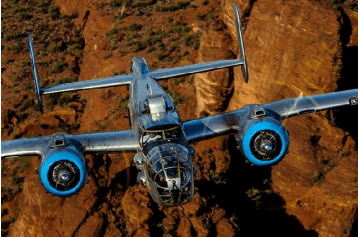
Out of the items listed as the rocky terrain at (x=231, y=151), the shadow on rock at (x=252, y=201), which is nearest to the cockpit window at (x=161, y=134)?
the rocky terrain at (x=231, y=151)

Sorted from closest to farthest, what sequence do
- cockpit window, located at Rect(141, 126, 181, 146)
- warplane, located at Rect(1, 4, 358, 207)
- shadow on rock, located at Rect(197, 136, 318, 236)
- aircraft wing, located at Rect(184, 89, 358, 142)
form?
warplane, located at Rect(1, 4, 358, 207) → cockpit window, located at Rect(141, 126, 181, 146) → aircraft wing, located at Rect(184, 89, 358, 142) → shadow on rock, located at Rect(197, 136, 318, 236)

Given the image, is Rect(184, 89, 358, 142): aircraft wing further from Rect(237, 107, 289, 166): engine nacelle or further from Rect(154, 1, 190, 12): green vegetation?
Rect(154, 1, 190, 12): green vegetation

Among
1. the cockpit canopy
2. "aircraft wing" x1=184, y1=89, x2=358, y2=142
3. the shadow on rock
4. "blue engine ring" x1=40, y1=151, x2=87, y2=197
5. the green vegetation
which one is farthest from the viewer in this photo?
the green vegetation

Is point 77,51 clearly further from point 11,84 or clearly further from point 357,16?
point 357,16

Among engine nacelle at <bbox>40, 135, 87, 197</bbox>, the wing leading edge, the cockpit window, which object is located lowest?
engine nacelle at <bbox>40, 135, 87, 197</bbox>

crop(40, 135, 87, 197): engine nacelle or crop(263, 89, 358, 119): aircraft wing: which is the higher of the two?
crop(263, 89, 358, 119): aircraft wing

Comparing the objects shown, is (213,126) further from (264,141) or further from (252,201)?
(252,201)

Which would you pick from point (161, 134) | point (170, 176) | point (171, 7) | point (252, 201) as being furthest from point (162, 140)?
point (171, 7)

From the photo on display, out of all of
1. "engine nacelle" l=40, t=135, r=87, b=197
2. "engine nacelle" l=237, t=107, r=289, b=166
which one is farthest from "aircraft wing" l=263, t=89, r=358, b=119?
"engine nacelle" l=40, t=135, r=87, b=197

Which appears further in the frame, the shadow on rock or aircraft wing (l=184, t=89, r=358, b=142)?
the shadow on rock
